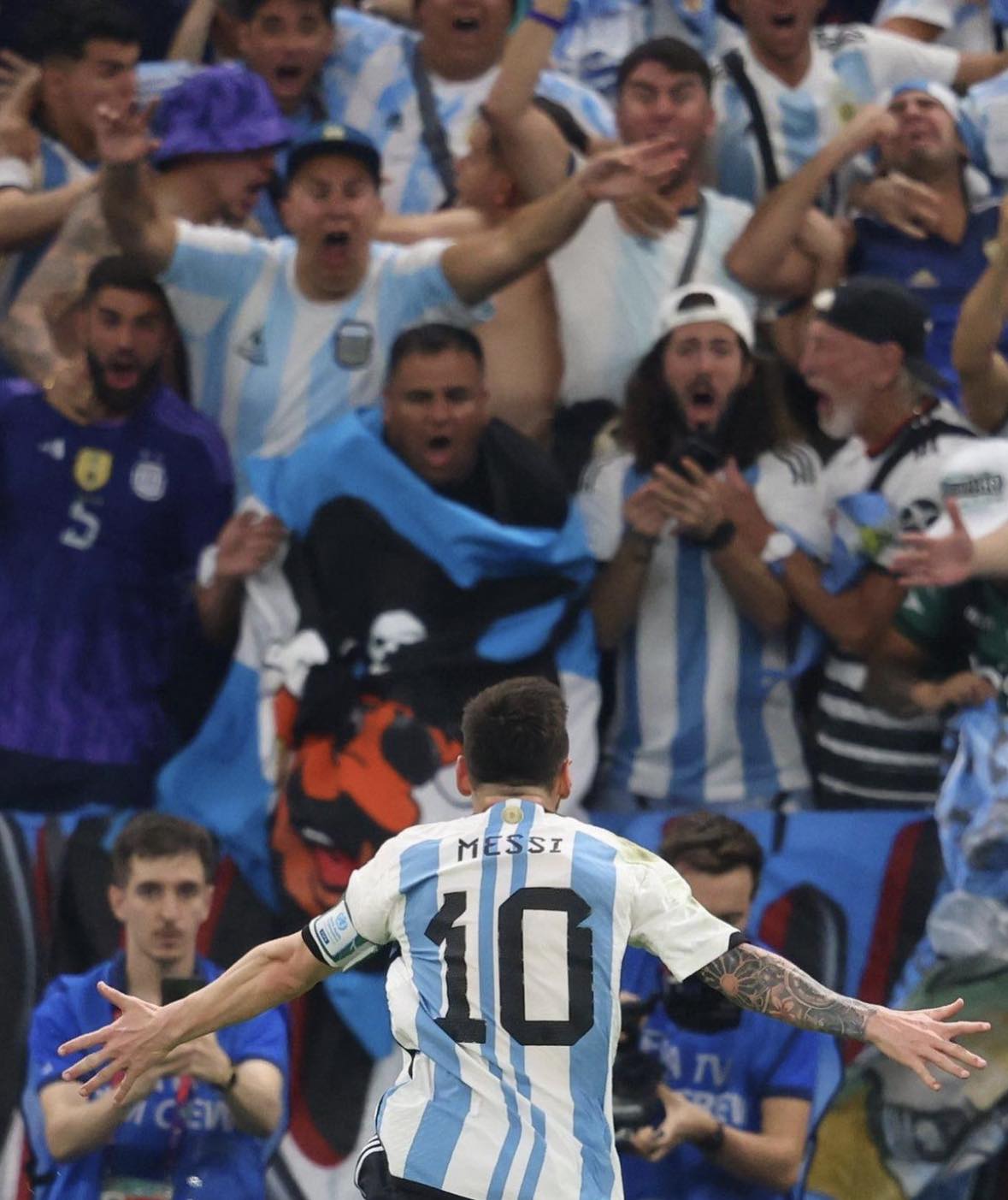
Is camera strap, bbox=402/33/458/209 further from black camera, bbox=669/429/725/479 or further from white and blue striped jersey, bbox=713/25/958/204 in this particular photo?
black camera, bbox=669/429/725/479

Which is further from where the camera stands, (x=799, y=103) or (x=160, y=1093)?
(x=799, y=103)

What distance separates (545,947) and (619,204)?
3.59m

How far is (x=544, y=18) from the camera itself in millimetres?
7434

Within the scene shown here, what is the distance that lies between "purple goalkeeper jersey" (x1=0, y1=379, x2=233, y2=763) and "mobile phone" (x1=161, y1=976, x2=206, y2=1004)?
1377 mm

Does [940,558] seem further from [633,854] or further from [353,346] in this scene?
[353,346]

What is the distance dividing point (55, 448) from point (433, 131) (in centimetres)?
180

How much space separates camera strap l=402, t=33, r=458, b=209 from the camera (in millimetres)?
8000

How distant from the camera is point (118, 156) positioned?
7.22m

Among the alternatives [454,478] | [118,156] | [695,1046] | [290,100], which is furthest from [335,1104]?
[290,100]

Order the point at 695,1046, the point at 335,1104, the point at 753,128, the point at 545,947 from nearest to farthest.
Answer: the point at 545,947 → the point at 695,1046 → the point at 335,1104 → the point at 753,128

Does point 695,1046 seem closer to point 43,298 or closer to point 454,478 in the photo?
point 454,478

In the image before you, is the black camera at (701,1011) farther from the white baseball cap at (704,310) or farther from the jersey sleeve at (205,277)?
the jersey sleeve at (205,277)

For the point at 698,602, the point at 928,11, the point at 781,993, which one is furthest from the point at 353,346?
the point at 781,993

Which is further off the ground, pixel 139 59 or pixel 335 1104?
pixel 139 59
